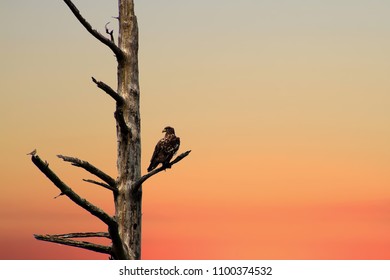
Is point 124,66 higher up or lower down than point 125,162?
Result: higher up

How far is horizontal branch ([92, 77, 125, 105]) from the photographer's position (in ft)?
36.3

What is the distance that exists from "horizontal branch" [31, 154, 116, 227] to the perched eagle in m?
2.65

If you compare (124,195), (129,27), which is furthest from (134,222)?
(129,27)

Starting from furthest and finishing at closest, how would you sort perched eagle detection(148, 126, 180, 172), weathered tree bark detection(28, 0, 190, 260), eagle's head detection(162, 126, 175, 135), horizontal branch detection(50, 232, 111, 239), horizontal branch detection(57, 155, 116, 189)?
eagle's head detection(162, 126, 175, 135) → perched eagle detection(148, 126, 180, 172) → horizontal branch detection(50, 232, 111, 239) → weathered tree bark detection(28, 0, 190, 260) → horizontal branch detection(57, 155, 116, 189)

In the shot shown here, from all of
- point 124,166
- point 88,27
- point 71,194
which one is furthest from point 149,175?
point 88,27

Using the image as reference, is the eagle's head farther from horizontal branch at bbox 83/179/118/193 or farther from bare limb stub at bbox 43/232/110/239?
bare limb stub at bbox 43/232/110/239

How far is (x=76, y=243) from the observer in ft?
37.8

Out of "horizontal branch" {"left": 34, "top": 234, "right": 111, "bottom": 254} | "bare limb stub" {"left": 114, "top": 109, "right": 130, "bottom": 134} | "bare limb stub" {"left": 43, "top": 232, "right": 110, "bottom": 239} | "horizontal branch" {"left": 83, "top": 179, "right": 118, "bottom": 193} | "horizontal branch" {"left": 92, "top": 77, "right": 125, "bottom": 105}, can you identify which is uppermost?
"horizontal branch" {"left": 92, "top": 77, "right": 125, "bottom": 105}

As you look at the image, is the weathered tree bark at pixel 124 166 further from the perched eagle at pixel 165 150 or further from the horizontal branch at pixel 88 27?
the perched eagle at pixel 165 150

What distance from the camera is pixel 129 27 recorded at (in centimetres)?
1206

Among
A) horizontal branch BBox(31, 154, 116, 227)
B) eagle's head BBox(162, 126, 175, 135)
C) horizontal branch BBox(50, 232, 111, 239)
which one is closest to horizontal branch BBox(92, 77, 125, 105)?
horizontal branch BBox(31, 154, 116, 227)
